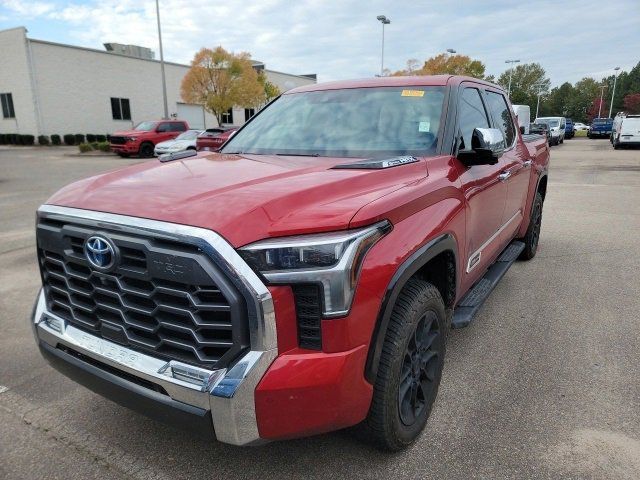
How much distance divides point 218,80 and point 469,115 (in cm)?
3400

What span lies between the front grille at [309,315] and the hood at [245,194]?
22 centimetres

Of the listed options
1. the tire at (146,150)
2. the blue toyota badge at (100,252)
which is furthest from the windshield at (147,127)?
the blue toyota badge at (100,252)

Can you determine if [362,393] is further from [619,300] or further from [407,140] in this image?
[619,300]

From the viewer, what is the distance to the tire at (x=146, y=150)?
23.2 meters

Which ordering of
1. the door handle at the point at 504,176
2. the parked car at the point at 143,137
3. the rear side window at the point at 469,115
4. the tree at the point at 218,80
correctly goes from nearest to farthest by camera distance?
the rear side window at the point at 469,115 → the door handle at the point at 504,176 → the parked car at the point at 143,137 → the tree at the point at 218,80

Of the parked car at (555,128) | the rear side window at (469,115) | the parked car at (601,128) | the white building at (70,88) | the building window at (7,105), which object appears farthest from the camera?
the parked car at (601,128)

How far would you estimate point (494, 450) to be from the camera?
244cm

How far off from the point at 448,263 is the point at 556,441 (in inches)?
41.5

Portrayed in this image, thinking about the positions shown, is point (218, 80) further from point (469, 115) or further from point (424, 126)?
point (424, 126)

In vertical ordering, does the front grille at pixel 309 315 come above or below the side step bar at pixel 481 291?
above

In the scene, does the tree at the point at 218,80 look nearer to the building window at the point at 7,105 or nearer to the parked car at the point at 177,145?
the building window at the point at 7,105

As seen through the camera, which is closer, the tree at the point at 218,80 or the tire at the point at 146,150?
→ the tire at the point at 146,150

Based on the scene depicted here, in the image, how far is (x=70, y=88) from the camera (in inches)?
1275

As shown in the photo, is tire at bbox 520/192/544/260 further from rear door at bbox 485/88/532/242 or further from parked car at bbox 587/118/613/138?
parked car at bbox 587/118/613/138
